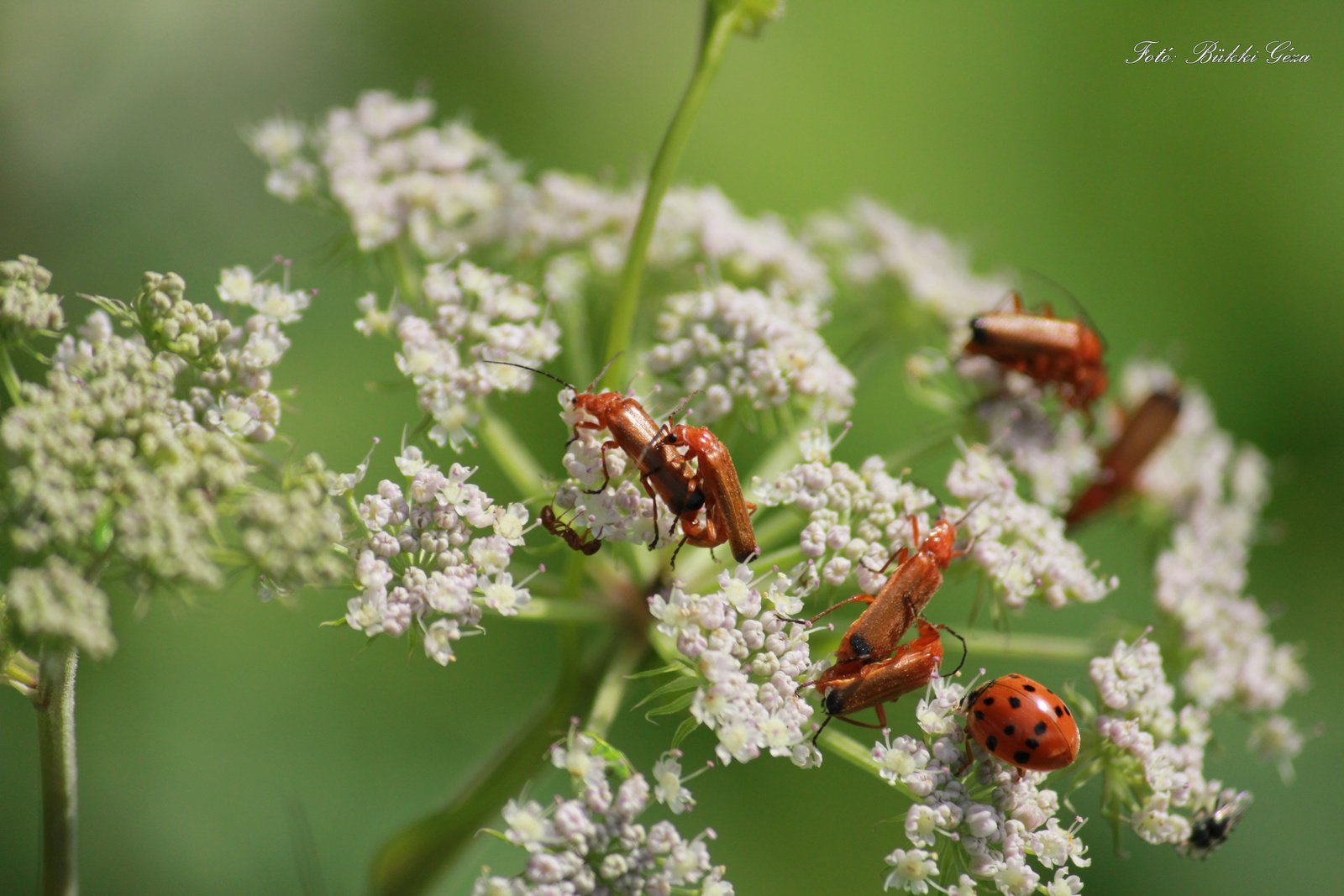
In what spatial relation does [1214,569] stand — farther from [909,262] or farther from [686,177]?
[686,177]

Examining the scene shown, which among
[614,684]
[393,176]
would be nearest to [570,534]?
[614,684]

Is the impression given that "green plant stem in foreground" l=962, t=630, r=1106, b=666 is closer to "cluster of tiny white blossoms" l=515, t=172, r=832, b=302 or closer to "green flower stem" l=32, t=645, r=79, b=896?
"cluster of tiny white blossoms" l=515, t=172, r=832, b=302

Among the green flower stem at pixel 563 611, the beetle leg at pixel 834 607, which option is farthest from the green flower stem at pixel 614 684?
the beetle leg at pixel 834 607

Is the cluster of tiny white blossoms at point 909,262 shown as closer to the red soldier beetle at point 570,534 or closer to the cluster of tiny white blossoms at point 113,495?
the red soldier beetle at point 570,534

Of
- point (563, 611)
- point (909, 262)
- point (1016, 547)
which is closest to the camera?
point (563, 611)

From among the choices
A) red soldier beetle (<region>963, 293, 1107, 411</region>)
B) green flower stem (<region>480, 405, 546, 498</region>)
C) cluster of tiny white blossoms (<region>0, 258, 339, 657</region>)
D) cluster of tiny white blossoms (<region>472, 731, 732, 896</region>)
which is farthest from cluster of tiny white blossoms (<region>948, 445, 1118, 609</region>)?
cluster of tiny white blossoms (<region>0, 258, 339, 657</region>)

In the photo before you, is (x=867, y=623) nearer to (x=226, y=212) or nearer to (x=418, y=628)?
(x=418, y=628)

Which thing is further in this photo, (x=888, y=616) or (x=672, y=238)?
(x=672, y=238)
